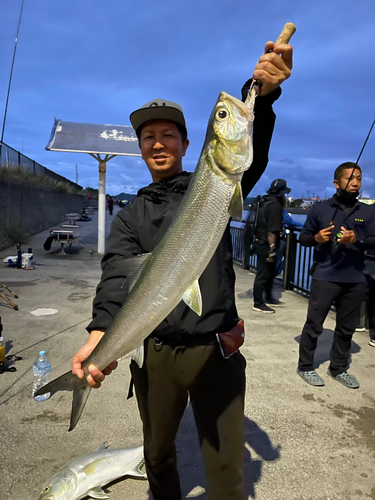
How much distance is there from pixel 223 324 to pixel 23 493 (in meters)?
1.95

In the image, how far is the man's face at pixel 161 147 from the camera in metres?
2.23

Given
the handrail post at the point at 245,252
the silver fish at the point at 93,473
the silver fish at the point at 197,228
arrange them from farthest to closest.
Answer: the handrail post at the point at 245,252 < the silver fish at the point at 93,473 < the silver fish at the point at 197,228

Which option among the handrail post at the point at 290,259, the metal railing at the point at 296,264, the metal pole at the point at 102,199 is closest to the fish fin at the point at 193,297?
the metal railing at the point at 296,264

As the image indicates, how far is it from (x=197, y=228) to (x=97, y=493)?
210 cm

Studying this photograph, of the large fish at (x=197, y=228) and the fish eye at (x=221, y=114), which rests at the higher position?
the fish eye at (x=221, y=114)

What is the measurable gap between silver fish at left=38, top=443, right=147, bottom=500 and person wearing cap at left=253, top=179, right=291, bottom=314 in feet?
15.0

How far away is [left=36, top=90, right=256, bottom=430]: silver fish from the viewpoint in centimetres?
165

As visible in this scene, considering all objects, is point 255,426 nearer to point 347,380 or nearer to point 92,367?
point 347,380

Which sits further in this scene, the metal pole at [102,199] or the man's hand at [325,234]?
the metal pole at [102,199]

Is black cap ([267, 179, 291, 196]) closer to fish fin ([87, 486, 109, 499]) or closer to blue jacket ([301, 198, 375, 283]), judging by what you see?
blue jacket ([301, 198, 375, 283])

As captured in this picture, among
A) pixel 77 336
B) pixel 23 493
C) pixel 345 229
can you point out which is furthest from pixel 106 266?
pixel 77 336

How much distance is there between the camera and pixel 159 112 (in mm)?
2191

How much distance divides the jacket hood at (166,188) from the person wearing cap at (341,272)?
2.53 meters

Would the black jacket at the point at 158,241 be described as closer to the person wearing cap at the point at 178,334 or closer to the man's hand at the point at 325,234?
the person wearing cap at the point at 178,334
